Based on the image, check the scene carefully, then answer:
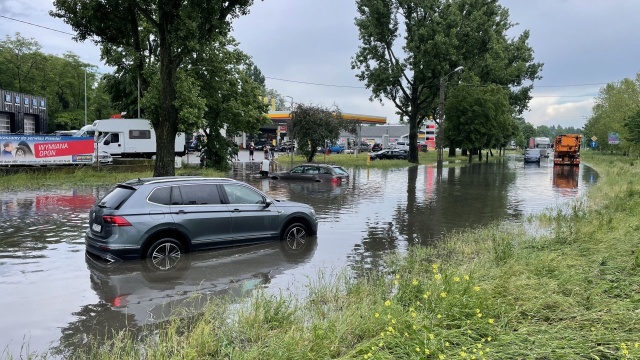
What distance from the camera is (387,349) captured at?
4484 millimetres

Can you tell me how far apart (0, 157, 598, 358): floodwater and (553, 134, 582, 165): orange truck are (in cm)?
3413

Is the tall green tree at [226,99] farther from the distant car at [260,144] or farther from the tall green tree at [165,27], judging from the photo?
the distant car at [260,144]

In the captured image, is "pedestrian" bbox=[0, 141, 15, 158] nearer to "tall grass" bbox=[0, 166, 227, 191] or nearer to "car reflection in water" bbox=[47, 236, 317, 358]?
"tall grass" bbox=[0, 166, 227, 191]

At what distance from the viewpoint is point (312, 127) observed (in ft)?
137

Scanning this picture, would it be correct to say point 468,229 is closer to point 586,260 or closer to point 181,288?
point 586,260

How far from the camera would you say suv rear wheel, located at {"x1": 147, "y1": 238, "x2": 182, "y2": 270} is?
8562 mm

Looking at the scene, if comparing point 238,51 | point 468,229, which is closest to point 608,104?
point 238,51

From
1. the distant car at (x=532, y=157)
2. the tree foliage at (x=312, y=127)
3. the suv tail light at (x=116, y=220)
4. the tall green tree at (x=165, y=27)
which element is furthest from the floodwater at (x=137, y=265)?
the distant car at (x=532, y=157)

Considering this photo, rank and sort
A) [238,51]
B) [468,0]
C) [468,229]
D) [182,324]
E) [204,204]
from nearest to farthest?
[182,324] < [204,204] < [468,229] < [238,51] < [468,0]

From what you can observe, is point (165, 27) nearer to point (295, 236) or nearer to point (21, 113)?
point (295, 236)

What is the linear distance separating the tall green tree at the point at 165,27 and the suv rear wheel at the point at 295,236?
33.4ft

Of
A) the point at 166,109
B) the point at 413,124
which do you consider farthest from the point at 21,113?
the point at 166,109

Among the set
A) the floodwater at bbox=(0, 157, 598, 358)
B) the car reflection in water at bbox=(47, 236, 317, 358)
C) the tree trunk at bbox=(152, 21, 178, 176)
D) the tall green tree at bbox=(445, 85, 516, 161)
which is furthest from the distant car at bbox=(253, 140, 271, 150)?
the car reflection in water at bbox=(47, 236, 317, 358)

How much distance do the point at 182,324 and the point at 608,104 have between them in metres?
85.2
